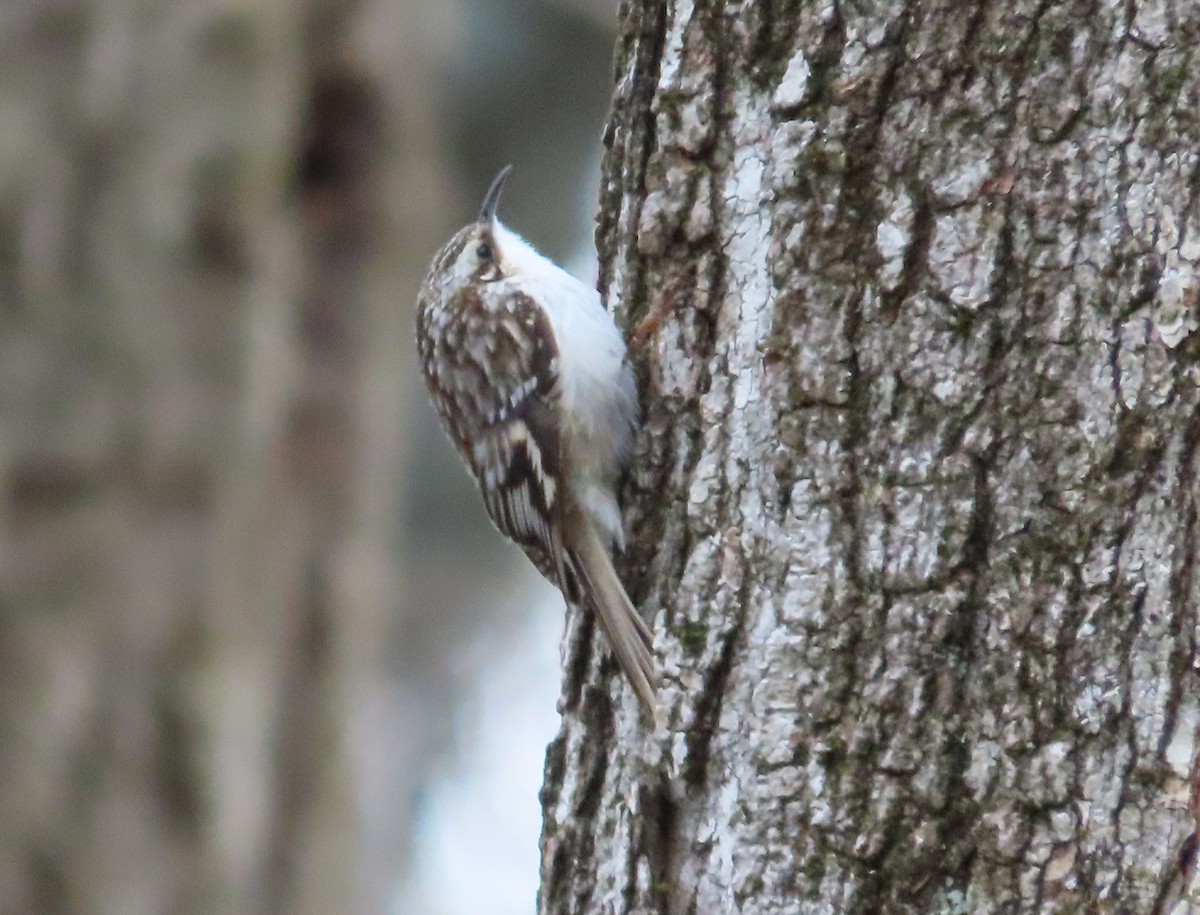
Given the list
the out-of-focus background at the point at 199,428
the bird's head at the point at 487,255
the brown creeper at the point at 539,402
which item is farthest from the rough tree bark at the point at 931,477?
Answer: the out-of-focus background at the point at 199,428

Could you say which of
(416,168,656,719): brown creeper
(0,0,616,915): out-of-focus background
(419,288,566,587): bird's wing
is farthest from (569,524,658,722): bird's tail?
(0,0,616,915): out-of-focus background

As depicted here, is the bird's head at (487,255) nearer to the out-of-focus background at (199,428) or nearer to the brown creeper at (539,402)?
the brown creeper at (539,402)

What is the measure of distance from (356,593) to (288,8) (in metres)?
1.54

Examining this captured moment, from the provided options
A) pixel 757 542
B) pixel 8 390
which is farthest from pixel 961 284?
pixel 8 390

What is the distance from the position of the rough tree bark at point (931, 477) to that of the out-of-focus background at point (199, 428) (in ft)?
6.80

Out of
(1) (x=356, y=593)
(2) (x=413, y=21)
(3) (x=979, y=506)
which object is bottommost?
(3) (x=979, y=506)

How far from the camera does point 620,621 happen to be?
2.02 m

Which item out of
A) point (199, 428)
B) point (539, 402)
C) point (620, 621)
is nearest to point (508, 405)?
point (539, 402)

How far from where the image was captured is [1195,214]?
1543 mm

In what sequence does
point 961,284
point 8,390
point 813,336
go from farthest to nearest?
point 8,390
point 813,336
point 961,284

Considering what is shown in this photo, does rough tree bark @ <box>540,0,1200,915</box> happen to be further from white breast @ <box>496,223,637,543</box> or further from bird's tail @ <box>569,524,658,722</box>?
white breast @ <box>496,223,637,543</box>

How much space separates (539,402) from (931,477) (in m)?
1.24

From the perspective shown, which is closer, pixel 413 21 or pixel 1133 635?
pixel 1133 635

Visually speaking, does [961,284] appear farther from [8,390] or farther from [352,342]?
Result: [352,342]
